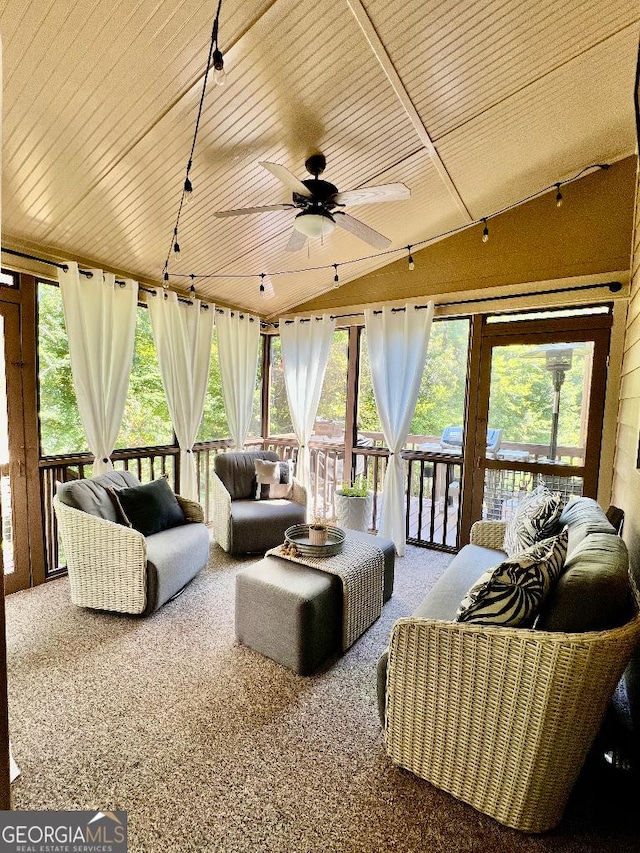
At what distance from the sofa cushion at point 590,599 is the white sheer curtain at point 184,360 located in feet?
10.9

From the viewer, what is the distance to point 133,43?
1708mm

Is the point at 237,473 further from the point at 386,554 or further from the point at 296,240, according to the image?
the point at 296,240

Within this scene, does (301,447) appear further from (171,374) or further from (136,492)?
(136,492)

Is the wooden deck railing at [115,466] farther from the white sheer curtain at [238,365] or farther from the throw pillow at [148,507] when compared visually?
the throw pillow at [148,507]

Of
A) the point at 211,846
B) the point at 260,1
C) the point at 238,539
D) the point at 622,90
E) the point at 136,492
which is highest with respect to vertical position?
the point at 622,90

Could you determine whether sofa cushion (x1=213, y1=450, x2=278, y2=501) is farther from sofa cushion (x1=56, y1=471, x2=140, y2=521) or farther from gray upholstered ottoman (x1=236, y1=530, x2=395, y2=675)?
gray upholstered ottoman (x1=236, y1=530, x2=395, y2=675)

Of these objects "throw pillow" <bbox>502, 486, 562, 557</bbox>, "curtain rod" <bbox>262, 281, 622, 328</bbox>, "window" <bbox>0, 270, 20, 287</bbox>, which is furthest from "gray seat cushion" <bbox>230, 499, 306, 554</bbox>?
"window" <bbox>0, 270, 20, 287</bbox>

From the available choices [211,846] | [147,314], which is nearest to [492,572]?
[211,846]

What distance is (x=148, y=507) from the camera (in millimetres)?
2963

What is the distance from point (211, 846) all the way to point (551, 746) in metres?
1.17

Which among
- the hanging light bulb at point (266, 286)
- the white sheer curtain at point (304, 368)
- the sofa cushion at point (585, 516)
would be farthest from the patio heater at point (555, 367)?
the hanging light bulb at point (266, 286)

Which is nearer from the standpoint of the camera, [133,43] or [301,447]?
[133,43]

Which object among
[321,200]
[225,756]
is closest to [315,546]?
[225,756]

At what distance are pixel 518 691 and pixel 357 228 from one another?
95.0 inches
